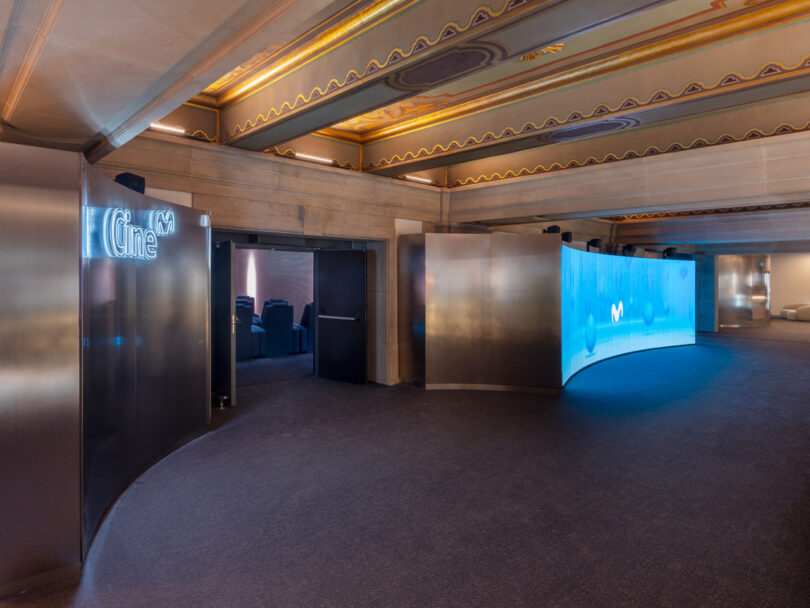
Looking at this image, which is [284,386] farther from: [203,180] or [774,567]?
[774,567]

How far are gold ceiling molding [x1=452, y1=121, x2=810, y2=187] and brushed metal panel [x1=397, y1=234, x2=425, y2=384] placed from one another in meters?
1.58

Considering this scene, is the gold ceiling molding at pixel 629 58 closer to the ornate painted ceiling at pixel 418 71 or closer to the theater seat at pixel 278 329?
the ornate painted ceiling at pixel 418 71

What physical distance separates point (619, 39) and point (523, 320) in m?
3.98

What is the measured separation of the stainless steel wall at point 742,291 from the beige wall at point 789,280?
3.07m

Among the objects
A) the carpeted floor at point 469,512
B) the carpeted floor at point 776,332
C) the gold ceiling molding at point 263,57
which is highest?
the gold ceiling molding at point 263,57

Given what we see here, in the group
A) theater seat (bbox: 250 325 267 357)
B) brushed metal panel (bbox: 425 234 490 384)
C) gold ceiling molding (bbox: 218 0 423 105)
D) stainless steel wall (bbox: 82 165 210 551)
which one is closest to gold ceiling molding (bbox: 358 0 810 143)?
gold ceiling molding (bbox: 218 0 423 105)

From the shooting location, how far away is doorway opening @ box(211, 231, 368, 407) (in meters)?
6.12

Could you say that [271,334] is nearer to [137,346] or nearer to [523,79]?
[137,346]

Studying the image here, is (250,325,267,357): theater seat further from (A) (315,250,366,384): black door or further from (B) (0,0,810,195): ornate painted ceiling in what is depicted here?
(B) (0,0,810,195): ornate painted ceiling

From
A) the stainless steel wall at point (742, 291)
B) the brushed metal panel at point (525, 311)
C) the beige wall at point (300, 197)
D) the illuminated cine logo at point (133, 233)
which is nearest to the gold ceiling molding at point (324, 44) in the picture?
the beige wall at point (300, 197)

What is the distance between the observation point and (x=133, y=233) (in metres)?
3.67

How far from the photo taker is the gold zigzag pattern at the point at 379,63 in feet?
9.59

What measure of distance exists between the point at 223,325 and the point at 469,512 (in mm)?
4054

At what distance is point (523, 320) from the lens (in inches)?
281
